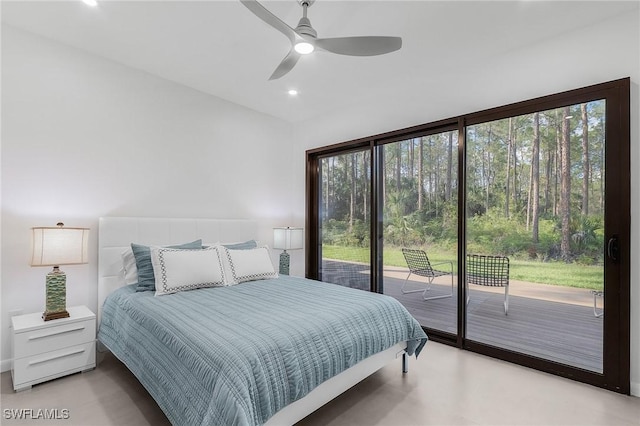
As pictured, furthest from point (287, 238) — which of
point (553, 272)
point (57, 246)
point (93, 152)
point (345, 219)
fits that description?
point (553, 272)

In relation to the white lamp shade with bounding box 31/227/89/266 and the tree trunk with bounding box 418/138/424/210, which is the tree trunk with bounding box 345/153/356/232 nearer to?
the tree trunk with bounding box 418/138/424/210

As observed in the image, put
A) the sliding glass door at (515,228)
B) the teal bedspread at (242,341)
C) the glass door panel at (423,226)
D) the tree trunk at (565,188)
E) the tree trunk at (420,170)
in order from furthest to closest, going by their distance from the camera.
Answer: the tree trunk at (420,170) → the glass door panel at (423,226) → the tree trunk at (565,188) → the sliding glass door at (515,228) → the teal bedspread at (242,341)

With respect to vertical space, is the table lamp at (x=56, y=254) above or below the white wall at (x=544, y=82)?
below

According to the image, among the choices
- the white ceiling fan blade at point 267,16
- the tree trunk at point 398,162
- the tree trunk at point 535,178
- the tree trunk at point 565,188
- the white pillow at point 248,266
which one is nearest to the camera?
the white ceiling fan blade at point 267,16

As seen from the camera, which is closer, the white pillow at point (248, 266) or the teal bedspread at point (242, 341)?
the teal bedspread at point (242, 341)

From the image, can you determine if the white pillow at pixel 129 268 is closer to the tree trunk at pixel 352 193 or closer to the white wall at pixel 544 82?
the tree trunk at pixel 352 193

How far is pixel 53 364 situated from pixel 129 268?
88 cm

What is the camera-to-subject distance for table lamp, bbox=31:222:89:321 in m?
2.42

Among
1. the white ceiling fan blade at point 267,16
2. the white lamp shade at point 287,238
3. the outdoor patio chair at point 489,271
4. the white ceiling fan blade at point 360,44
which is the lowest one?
the outdoor patio chair at point 489,271

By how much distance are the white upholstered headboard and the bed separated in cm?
1

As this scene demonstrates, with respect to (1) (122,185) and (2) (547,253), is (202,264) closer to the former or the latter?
(1) (122,185)

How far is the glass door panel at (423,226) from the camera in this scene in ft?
11.0

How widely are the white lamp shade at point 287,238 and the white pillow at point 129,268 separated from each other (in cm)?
182

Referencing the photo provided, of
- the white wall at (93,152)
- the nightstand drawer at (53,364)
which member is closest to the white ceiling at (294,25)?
the white wall at (93,152)
